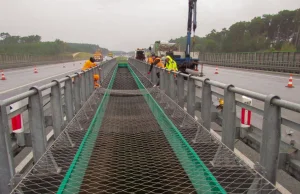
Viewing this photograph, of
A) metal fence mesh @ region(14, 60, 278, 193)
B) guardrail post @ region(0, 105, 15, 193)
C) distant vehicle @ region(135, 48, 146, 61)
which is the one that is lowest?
metal fence mesh @ region(14, 60, 278, 193)

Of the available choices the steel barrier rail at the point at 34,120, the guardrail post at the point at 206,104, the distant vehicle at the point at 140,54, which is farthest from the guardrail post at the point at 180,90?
the distant vehicle at the point at 140,54

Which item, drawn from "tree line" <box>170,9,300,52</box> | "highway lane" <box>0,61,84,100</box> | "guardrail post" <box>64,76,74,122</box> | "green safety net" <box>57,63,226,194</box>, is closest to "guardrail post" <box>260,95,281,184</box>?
"green safety net" <box>57,63,226,194</box>

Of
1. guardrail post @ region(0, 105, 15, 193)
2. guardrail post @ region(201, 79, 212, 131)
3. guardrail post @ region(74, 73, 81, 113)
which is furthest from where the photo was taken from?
guardrail post @ region(74, 73, 81, 113)

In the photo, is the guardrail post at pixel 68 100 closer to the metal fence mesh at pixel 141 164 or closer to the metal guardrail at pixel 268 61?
the metal fence mesh at pixel 141 164

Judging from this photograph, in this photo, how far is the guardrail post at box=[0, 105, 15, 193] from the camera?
2.97 meters

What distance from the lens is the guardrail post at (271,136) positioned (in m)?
3.00

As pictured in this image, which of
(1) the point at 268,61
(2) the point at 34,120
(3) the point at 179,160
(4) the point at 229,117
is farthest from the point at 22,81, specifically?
(1) the point at 268,61

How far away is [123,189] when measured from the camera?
11.4ft

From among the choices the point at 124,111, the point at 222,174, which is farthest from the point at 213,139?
the point at 124,111

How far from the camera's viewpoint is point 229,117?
4238mm

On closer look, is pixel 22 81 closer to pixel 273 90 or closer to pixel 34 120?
pixel 273 90

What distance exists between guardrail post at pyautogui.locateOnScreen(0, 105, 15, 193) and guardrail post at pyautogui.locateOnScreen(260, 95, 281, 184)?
2792 millimetres

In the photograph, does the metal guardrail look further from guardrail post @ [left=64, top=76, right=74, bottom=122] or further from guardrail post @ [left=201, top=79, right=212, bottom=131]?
guardrail post @ [left=64, top=76, right=74, bottom=122]

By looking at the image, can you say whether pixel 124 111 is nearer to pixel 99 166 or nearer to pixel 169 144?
pixel 169 144
